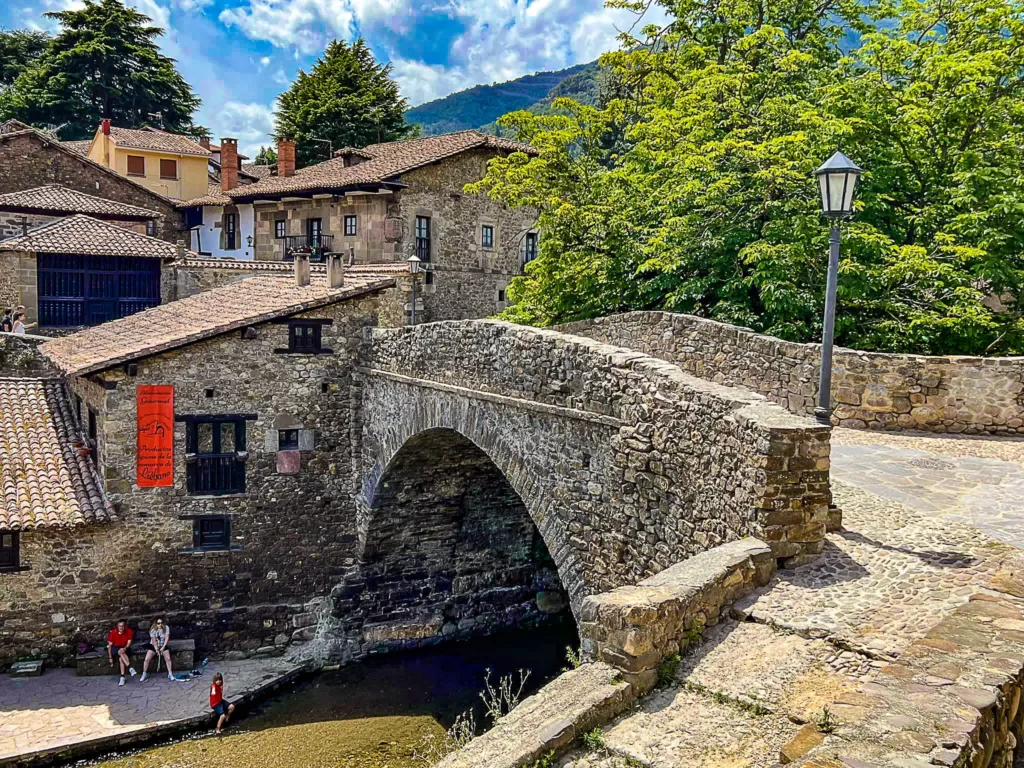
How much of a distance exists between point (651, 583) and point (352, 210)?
79.9 feet

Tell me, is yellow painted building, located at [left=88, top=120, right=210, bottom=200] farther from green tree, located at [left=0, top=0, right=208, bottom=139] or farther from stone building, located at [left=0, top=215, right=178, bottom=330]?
stone building, located at [left=0, top=215, right=178, bottom=330]

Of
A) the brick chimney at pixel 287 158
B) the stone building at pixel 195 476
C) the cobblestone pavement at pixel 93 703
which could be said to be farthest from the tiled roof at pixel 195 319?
the brick chimney at pixel 287 158

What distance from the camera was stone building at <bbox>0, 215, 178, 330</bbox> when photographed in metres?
24.0

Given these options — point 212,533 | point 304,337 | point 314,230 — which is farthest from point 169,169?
point 212,533

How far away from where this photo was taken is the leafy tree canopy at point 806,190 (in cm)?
1484

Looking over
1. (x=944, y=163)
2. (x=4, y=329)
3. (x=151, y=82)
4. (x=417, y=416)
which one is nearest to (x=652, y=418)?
(x=417, y=416)

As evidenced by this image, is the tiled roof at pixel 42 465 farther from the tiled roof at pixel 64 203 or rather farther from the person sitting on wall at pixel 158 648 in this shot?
the tiled roof at pixel 64 203

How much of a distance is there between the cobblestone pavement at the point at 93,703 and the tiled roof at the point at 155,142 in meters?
29.8

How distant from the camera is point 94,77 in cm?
4412

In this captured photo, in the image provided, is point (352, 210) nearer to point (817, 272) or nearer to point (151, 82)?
point (817, 272)

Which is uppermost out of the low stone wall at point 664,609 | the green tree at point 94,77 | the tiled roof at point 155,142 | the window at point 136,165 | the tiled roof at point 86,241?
the green tree at point 94,77

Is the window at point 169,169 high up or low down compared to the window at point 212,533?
up

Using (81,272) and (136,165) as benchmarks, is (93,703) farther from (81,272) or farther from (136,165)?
(136,165)

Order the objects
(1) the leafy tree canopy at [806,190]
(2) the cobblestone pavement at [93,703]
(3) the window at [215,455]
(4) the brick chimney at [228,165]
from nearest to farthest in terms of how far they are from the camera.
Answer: (2) the cobblestone pavement at [93,703] → (1) the leafy tree canopy at [806,190] → (3) the window at [215,455] → (4) the brick chimney at [228,165]
